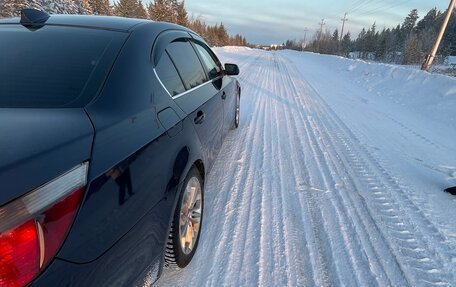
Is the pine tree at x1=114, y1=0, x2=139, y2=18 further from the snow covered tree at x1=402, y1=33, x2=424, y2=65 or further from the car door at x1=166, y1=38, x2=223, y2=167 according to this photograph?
the car door at x1=166, y1=38, x2=223, y2=167

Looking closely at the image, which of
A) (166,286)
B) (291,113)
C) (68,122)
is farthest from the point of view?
(291,113)

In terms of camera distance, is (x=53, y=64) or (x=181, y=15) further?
(x=181, y=15)

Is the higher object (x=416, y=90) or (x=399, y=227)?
(x=399, y=227)

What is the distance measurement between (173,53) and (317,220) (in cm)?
207

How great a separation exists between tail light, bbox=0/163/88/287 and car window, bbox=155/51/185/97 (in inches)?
48.0

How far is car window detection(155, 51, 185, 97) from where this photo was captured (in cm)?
230

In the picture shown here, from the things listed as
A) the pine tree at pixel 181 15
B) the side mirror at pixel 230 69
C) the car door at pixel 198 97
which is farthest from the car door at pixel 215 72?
the pine tree at pixel 181 15

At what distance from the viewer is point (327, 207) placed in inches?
133

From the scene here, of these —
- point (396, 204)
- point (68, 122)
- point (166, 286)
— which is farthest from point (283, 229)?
point (68, 122)

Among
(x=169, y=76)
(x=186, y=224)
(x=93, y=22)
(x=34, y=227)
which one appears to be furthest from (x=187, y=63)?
(x=34, y=227)

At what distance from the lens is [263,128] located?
6117 millimetres

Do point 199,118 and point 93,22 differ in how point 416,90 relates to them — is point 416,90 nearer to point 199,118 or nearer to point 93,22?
point 199,118

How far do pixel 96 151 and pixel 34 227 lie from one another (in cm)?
40

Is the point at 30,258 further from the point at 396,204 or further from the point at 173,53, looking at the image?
the point at 396,204
